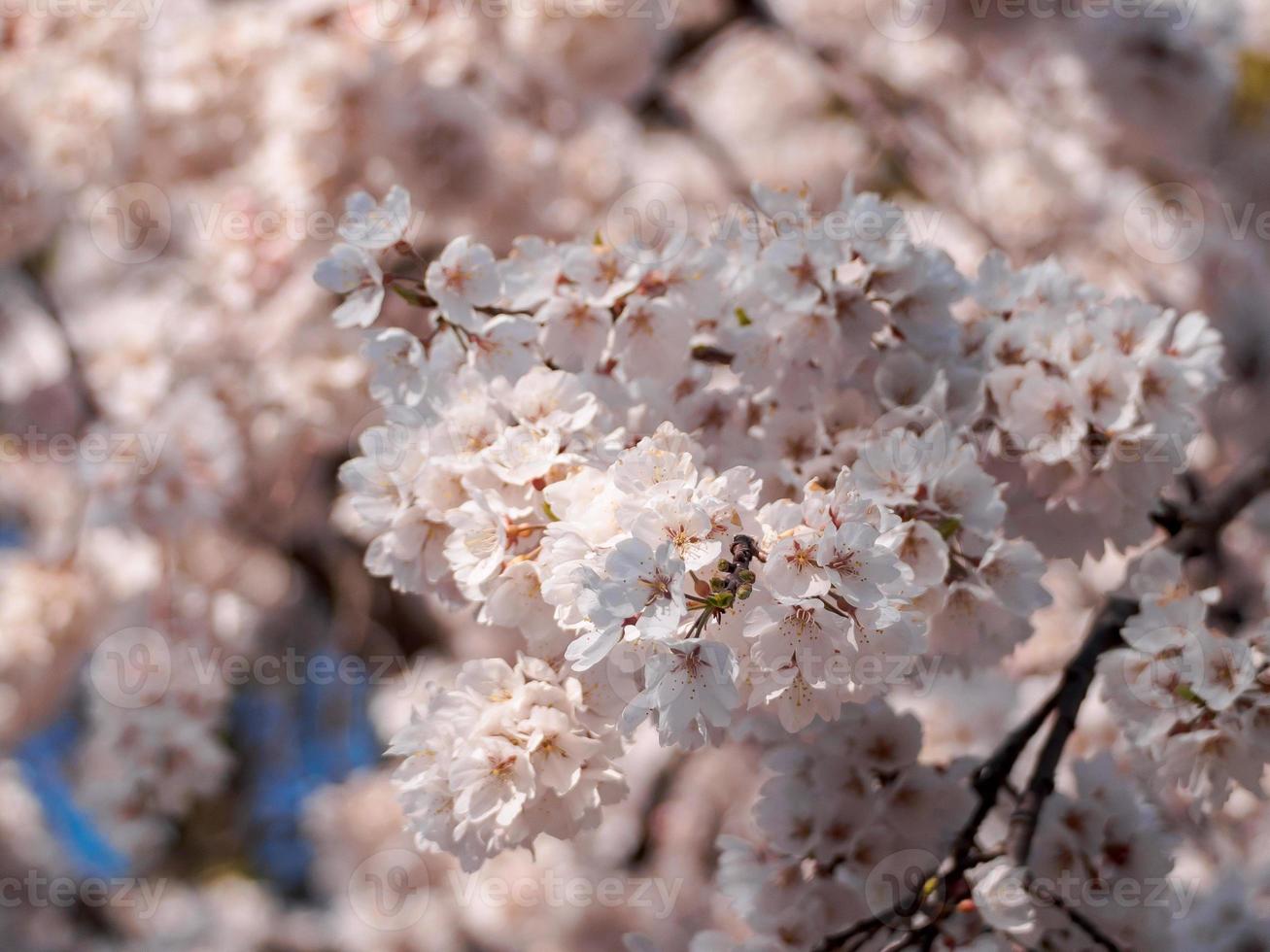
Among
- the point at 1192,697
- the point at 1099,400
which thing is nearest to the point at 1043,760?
the point at 1192,697

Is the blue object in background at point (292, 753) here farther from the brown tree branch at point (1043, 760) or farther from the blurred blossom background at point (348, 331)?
the brown tree branch at point (1043, 760)

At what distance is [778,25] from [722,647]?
2464 millimetres

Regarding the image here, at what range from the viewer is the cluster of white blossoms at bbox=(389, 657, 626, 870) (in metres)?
0.95

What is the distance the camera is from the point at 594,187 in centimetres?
338

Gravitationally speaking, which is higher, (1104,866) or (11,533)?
(1104,866)

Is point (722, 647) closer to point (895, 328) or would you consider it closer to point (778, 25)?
point (895, 328)

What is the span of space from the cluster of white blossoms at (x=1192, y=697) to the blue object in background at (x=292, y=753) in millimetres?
3198

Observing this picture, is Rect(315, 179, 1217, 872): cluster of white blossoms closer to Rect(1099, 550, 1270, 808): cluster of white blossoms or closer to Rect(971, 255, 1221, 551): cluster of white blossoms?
Rect(971, 255, 1221, 551): cluster of white blossoms

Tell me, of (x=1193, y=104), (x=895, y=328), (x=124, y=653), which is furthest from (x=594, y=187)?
(x=895, y=328)

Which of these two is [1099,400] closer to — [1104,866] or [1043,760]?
[1043,760]

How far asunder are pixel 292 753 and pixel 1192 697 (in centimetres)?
406

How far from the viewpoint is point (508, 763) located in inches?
37.6

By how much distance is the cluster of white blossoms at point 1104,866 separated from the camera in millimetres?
1246

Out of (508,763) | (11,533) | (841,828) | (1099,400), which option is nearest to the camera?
(508,763)
